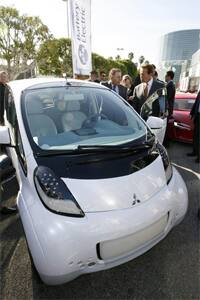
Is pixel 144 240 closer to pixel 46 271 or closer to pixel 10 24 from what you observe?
pixel 46 271

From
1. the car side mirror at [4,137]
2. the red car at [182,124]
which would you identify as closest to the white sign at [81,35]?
the red car at [182,124]

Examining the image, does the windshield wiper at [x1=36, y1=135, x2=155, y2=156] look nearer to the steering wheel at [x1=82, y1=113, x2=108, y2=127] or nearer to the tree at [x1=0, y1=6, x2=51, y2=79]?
Answer: the steering wheel at [x1=82, y1=113, x2=108, y2=127]

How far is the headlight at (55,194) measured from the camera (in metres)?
1.47

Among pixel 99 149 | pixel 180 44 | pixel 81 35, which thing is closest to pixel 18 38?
pixel 81 35

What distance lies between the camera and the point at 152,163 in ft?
6.20

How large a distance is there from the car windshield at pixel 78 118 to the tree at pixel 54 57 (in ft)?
77.0

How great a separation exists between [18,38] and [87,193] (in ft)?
79.0

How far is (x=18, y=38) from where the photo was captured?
2141 cm

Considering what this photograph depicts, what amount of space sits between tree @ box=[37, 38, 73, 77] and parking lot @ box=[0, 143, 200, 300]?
24404 millimetres

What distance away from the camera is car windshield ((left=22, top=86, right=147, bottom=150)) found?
197 centimetres

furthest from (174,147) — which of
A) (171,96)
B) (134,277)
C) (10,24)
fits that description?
(10,24)

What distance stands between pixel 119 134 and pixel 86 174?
721 mm

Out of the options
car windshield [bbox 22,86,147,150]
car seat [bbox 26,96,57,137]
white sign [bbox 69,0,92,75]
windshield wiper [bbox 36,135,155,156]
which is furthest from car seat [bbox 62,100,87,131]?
white sign [bbox 69,0,92,75]

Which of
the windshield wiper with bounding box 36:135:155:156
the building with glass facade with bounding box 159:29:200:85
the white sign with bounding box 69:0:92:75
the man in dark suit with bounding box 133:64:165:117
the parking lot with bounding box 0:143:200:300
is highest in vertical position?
the building with glass facade with bounding box 159:29:200:85
